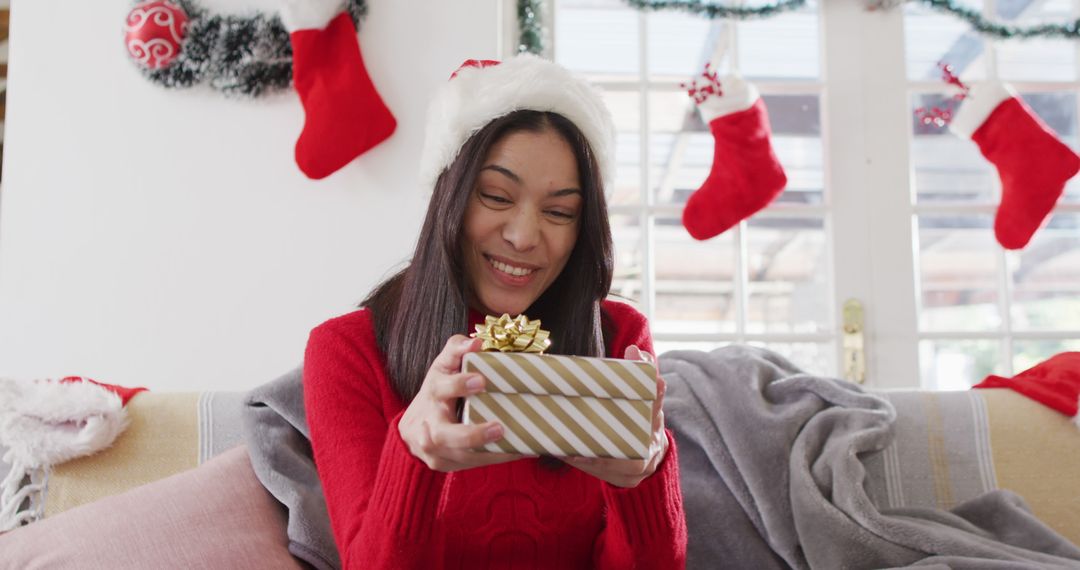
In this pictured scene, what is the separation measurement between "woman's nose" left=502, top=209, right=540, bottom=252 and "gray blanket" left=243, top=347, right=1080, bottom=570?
21.7 inches

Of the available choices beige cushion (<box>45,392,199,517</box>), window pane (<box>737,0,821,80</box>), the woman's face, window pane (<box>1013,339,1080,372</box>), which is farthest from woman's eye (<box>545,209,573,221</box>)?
window pane (<box>1013,339,1080,372</box>)

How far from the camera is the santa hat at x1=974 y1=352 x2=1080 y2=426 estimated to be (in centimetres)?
171

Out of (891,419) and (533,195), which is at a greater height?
(533,195)

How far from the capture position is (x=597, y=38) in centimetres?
249

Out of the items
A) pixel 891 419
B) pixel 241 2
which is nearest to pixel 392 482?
pixel 891 419

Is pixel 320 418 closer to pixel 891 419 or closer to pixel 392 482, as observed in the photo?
pixel 392 482

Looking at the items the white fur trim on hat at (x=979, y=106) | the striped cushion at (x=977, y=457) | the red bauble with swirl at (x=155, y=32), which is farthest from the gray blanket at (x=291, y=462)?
the white fur trim on hat at (x=979, y=106)

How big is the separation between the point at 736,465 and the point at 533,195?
682mm

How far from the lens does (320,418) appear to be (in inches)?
44.7

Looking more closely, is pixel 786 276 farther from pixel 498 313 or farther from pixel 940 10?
pixel 498 313

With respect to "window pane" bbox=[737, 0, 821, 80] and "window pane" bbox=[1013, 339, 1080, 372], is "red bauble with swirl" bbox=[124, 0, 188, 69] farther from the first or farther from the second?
"window pane" bbox=[1013, 339, 1080, 372]

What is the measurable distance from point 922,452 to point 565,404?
43.1 inches

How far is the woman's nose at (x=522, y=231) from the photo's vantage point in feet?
3.62

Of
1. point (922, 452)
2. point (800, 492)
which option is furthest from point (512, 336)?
point (922, 452)
